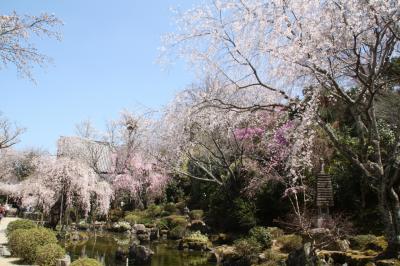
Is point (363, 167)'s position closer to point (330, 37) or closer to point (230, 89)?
point (330, 37)

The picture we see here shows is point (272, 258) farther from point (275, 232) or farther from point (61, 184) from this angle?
point (61, 184)

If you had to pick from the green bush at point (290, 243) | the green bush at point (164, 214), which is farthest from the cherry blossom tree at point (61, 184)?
the green bush at point (290, 243)

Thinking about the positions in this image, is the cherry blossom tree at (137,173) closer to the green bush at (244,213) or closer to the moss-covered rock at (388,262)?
the green bush at (244,213)

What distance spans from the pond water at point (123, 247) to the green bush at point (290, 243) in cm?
266

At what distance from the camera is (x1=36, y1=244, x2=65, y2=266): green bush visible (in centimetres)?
993

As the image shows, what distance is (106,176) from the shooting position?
32312 mm

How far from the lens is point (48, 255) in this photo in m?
9.93

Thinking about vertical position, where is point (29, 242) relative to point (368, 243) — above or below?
below

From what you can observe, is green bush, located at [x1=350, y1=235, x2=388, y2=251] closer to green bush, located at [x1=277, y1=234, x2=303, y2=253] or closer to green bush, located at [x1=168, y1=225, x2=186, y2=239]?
green bush, located at [x1=277, y1=234, x2=303, y2=253]

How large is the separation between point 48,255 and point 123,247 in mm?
6858

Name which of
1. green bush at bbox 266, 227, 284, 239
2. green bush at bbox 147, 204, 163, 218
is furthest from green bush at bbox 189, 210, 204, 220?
green bush at bbox 266, 227, 284, 239

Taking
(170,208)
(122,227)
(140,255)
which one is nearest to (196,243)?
(140,255)

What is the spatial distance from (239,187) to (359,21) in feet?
40.4

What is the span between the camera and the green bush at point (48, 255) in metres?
9.93
